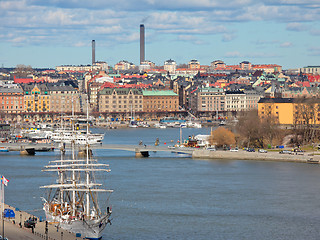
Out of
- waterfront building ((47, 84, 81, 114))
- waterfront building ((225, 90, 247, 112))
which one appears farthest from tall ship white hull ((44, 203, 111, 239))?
waterfront building ((225, 90, 247, 112))

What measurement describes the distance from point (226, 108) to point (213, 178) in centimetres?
9279

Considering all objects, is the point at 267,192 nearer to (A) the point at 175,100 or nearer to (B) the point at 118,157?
(B) the point at 118,157

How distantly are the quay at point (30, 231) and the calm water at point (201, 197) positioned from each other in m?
1.98

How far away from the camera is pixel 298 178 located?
48.5 meters

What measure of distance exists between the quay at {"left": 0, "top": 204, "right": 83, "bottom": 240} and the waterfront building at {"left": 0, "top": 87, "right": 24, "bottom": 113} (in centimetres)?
9986

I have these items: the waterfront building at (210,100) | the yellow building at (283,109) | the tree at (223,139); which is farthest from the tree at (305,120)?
the waterfront building at (210,100)

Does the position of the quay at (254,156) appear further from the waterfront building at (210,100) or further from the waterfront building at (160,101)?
the waterfront building at (210,100)

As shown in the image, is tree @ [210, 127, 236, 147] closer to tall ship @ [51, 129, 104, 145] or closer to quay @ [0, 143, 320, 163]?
quay @ [0, 143, 320, 163]

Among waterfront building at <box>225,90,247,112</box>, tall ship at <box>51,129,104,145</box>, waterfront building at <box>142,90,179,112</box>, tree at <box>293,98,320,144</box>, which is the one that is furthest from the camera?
waterfront building at <box>225,90,247,112</box>

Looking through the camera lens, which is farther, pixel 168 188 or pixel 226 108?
pixel 226 108

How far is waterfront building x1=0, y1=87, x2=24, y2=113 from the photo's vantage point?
131125mm

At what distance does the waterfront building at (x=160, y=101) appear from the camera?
13962 centimetres

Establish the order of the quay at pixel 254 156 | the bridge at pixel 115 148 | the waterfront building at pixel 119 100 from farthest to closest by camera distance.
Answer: the waterfront building at pixel 119 100 < the bridge at pixel 115 148 < the quay at pixel 254 156

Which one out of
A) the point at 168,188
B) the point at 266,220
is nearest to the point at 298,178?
the point at 168,188
